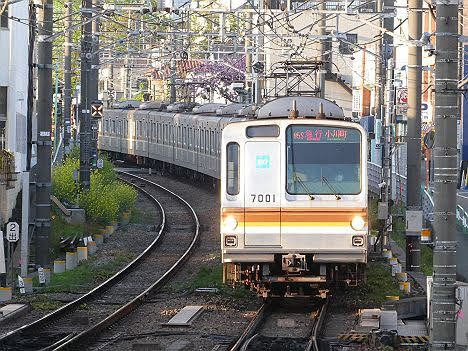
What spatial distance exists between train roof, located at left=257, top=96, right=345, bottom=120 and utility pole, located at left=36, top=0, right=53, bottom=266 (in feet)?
19.6

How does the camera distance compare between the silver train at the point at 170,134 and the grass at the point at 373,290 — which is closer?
the grass at the point at 373,290

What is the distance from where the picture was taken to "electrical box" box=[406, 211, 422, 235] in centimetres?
1931

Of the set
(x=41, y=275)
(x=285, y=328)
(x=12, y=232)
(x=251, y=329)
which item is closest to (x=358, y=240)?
(x=285, y=328)

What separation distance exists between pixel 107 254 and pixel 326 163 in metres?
9.54

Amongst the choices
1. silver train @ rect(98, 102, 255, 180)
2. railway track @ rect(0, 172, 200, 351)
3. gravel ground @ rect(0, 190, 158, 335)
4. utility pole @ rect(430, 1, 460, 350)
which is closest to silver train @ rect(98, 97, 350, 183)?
silver train @ rect(98, 102, 255, 180)

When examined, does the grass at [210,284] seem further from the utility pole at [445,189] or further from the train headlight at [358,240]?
the utility pole at [445,189]

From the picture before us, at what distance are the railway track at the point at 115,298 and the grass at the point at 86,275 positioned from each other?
0.34 meters

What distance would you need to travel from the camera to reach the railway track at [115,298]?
47.5ft

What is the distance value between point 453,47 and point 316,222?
15.2 feet

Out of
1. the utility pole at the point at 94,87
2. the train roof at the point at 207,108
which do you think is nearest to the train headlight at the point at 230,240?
the utility pole at the point at 94,87

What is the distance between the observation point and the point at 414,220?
19391 millimetres

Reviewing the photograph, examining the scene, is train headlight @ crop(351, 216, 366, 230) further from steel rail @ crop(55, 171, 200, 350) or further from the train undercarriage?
steel rail @ crop(55, 171, 200, 350)

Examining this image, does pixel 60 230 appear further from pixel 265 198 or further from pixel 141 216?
pixel 265 198

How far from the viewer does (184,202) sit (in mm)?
35719
